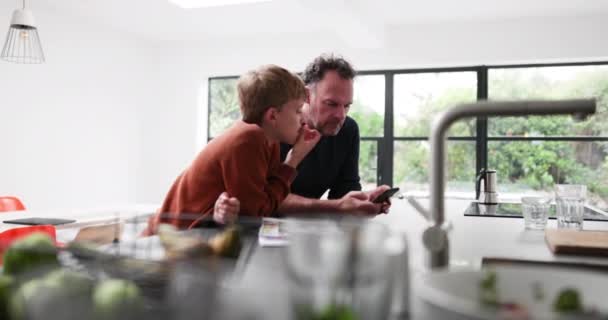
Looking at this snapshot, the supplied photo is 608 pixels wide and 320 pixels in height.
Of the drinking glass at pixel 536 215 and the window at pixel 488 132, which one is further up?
the window at pixel 488 132

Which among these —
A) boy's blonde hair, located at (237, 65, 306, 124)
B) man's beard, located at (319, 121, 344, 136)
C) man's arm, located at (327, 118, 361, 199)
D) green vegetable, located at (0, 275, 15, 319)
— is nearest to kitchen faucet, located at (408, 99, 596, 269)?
green vegetable, located at (0, 275, 15, 319)

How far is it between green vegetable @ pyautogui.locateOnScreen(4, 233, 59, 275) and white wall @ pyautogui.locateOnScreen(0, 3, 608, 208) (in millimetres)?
4295

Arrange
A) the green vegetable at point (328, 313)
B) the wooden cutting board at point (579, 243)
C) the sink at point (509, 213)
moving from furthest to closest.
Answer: the sink at point (509, 213), the wooden cutting board at point (579, 243), the green vegetable at point (328, 313)

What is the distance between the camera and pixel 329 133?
8.00 ft

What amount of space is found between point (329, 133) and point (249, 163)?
96cm

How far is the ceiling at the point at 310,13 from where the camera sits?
431 cm

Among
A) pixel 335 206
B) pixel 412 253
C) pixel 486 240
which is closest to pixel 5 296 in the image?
pixel 412 253

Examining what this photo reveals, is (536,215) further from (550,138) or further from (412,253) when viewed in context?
(550,138)

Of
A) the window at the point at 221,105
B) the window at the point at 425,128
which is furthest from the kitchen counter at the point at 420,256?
the window at the point at 221,105

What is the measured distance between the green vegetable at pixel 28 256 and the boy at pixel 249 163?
2.22 feet

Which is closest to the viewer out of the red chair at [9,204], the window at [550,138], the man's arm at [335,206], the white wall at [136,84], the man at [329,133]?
the man's arm at [335,206]

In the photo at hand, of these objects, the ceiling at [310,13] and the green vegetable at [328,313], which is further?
the ceiling at [310,13]

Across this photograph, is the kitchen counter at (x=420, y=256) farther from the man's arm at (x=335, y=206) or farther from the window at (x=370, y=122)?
the window at (x=370, y=122)

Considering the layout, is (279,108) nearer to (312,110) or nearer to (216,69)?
(312,110)
